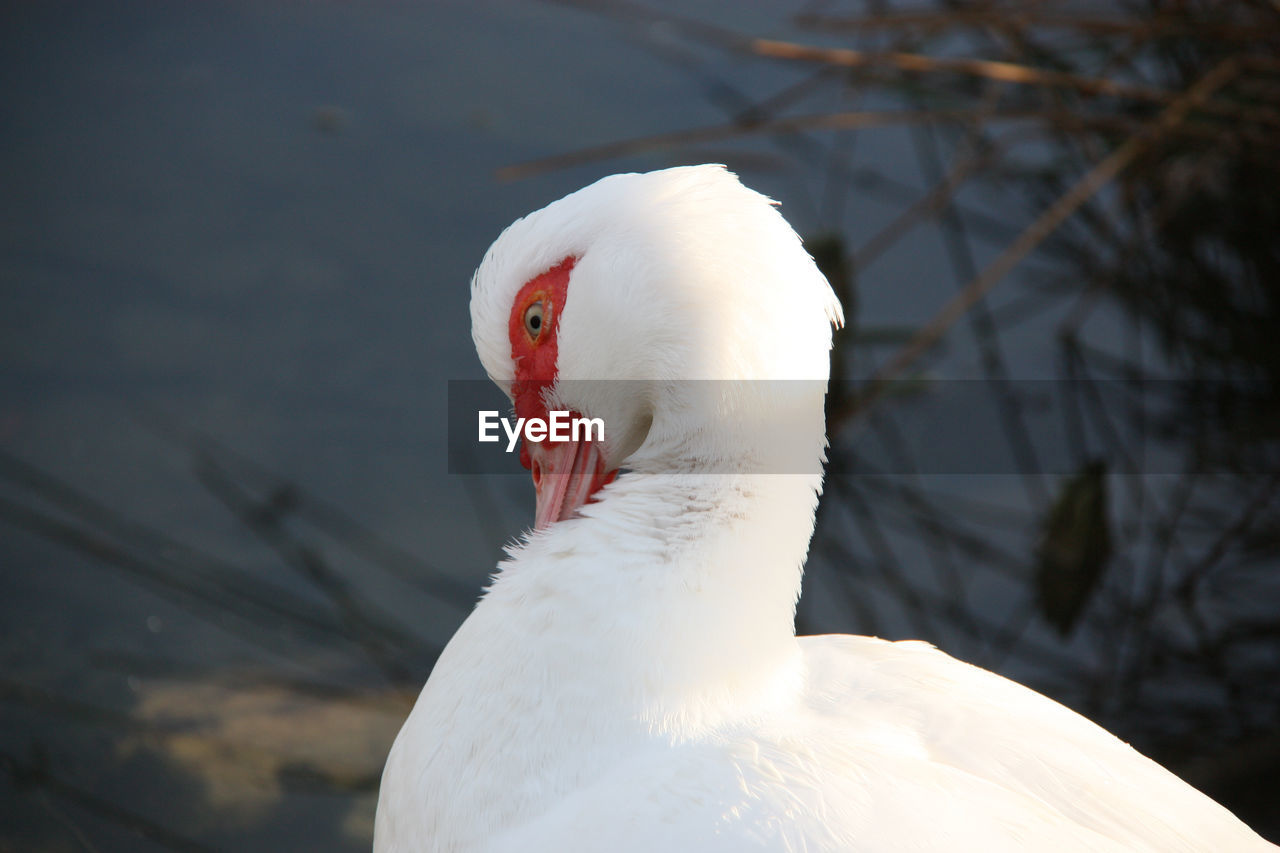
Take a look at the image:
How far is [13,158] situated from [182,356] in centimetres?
86

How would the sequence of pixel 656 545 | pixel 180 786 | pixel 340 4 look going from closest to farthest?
1. pixel 656 545
2. pixel 180 786
3. pixel 340 4

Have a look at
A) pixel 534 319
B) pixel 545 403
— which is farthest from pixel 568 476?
pixel 534 319

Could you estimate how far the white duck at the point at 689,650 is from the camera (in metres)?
1.24

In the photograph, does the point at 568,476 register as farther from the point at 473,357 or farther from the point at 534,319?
the point at 473,357

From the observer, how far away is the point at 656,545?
135 centimetres

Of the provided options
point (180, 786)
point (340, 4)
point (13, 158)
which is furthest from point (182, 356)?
point (340, 4)

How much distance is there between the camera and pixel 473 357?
121 inches

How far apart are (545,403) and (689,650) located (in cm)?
38

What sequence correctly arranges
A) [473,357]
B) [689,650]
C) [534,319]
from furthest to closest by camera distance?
[473,357] → [534,319] → [689,650]

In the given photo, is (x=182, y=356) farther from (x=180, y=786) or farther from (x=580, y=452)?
(x=580, y=452)

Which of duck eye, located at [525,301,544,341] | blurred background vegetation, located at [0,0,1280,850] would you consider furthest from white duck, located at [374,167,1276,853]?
blurred background vegetation, located at [0,0,1280,850]

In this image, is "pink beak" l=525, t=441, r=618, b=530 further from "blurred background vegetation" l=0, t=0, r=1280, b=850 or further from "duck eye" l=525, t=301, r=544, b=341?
"blurred background vegetation" l=0, t=0, r=1280, b=850

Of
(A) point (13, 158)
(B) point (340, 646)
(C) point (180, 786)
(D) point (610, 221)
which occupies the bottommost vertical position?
(C) point (180, 786)

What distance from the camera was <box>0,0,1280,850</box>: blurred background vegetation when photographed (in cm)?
252
